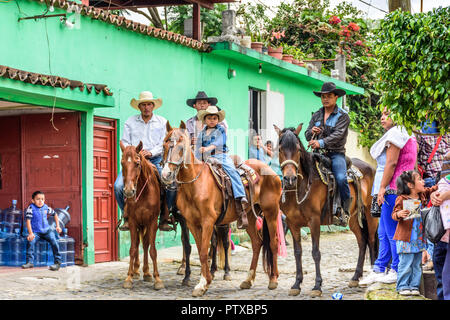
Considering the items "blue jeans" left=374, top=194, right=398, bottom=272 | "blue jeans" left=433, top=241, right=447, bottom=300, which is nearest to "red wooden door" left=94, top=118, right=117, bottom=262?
"blue jeans" left=374, top=194, right=398, bottom=272

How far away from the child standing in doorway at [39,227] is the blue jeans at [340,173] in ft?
15.8

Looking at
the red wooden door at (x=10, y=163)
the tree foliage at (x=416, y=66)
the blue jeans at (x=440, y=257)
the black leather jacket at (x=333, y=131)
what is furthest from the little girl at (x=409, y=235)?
the red wooden door at (x=10, y=163)

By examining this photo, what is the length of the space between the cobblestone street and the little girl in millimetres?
1267

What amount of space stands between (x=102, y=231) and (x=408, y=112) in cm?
743

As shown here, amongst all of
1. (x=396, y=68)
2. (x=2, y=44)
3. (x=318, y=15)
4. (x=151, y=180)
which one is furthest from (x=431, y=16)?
(x=318, y=15)

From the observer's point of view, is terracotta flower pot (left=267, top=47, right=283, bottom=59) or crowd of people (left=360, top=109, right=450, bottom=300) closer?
crowd of people (left=360, top=109, right=450, bottom=300)

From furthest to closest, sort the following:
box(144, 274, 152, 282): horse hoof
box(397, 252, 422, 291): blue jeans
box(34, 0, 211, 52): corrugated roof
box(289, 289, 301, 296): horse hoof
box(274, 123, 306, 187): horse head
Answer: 1. box(34, 0, 211, 52): corrugated roof
2. box(144, 274, 152, 282): horse hoof
3. box(289, 289, 301, 296): horse hoof
4. box(274, 123, 306, 187): horse head
5. box(397, 252, 422, 291): blue jeans

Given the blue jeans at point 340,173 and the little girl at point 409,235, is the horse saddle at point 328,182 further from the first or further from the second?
the little girl at point 409,235

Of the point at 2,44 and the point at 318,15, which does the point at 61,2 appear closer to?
the point at 2,44

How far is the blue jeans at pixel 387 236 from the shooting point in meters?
8.32

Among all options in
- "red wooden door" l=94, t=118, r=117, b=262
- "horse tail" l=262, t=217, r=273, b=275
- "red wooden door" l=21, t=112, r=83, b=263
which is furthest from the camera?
"red wooden door" l=94, t=118, r=117, b=262

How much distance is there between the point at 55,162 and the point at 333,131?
17.4 ft

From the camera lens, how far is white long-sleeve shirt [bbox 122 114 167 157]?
1059cm

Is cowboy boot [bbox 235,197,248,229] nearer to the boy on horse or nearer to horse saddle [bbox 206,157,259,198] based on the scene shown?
the boy on horse
